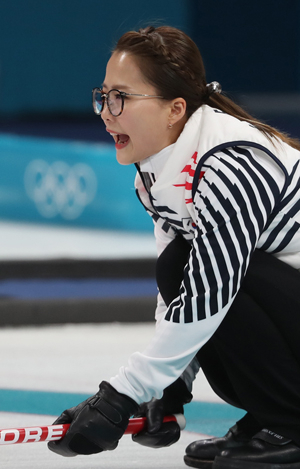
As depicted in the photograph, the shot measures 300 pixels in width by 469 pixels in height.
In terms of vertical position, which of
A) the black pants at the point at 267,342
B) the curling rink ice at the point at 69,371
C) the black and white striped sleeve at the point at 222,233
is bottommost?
the curling rink ice at the point at 69,371

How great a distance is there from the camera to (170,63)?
47.8 inches

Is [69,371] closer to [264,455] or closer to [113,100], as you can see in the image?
[264,455]

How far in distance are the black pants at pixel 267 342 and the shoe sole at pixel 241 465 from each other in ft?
0.15

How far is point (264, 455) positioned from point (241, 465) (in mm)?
42

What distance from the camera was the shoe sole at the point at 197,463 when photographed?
4.33ft

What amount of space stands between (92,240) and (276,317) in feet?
9.07

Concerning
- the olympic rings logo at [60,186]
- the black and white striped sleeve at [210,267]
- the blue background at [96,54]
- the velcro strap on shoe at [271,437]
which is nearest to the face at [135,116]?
the black and white striped sleeve at [210,267]

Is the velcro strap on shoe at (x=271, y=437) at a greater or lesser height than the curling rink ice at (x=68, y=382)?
greater

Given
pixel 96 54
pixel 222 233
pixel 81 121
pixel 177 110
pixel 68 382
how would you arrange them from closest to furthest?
pixel 222 233 → pixel 177 110 → pixel 68 382 → pixel 81 121 → pixel 96 54

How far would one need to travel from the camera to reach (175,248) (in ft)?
4.34

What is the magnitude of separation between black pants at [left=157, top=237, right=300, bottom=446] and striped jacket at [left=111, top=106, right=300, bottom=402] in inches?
1.9

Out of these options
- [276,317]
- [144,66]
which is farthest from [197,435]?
[144,66]

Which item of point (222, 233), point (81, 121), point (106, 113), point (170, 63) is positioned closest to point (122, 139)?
point (106, 113)

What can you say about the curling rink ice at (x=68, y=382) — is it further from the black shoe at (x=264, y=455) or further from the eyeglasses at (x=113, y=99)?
the eyeglasses at (x=113, y=99)
